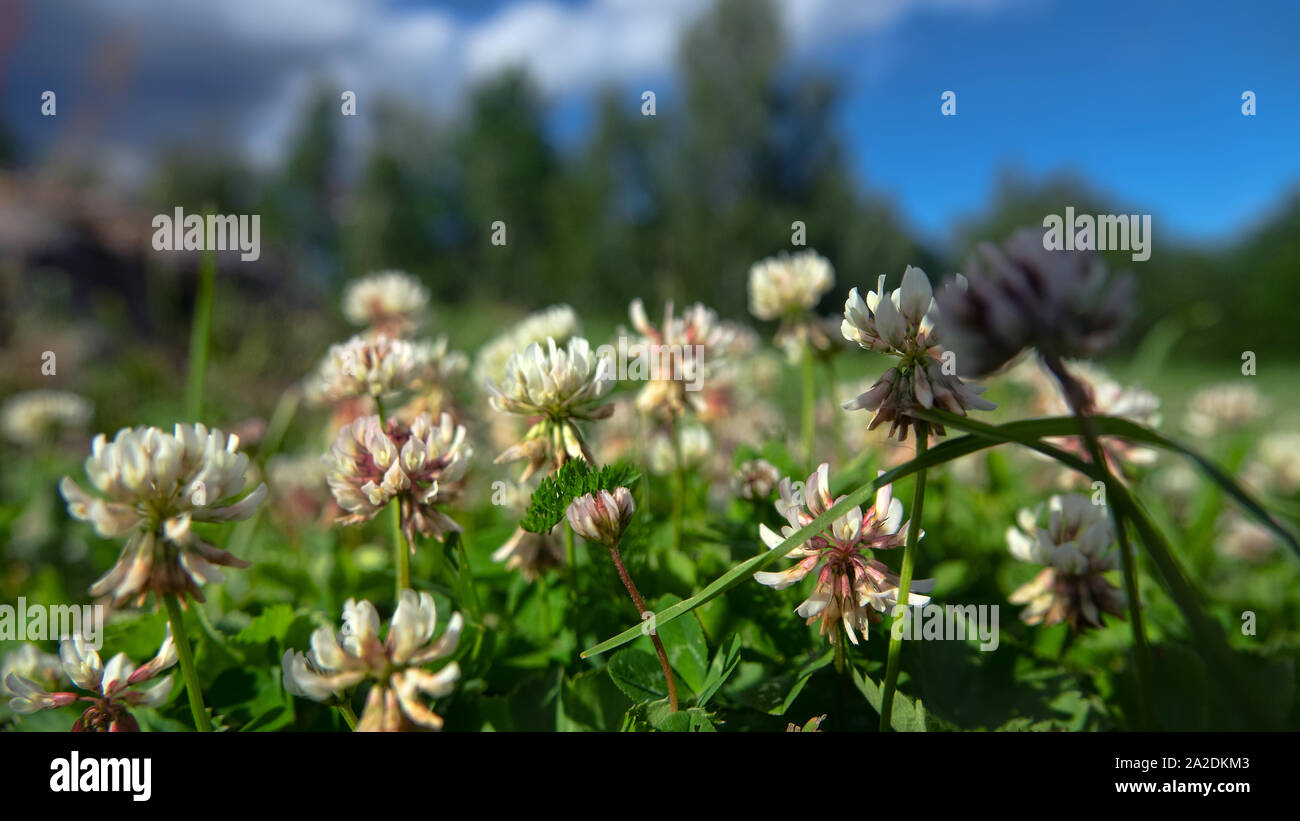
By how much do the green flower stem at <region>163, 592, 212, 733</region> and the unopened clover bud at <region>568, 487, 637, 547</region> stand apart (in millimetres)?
305

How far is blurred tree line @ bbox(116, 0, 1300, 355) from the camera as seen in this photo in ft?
55.7

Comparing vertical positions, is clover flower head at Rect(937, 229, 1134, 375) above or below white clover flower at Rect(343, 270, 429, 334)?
below

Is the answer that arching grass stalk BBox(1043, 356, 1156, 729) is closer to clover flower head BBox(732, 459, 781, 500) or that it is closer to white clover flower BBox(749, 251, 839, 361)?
clover flower head BBox(732, 459, 781, 500)

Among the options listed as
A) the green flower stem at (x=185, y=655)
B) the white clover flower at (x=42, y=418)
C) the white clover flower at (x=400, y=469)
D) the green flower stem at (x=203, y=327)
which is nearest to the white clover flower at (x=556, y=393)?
the white clover flower at (x=400, y=469)

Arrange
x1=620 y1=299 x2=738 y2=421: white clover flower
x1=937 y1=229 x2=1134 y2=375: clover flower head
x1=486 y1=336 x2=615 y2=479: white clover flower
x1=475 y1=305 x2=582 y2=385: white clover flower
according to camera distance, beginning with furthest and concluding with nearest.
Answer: x1=475 y1=305 x2=582 y2=385: white clover flower, x1=620 y1=299 x2=738 y2=421: white clover flower, x1=486 y1=336 x2=615 y2=479: white clover flower, x1=937 y1=229 x2=1134 y2=375: clover flower head

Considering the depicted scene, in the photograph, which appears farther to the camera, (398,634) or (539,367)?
(539,367)

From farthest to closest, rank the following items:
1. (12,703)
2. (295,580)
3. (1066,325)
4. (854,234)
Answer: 1. (854,234)
2. (295,580)
3. (12,703)
4. (1066,325)

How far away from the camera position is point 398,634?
21.8 inches

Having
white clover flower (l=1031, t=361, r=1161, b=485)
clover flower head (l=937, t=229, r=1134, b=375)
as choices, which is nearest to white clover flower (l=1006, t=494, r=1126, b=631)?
white clover flower (l=1031, t=361, r=1161, b=485)

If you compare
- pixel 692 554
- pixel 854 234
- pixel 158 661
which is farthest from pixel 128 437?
pixel 854 234

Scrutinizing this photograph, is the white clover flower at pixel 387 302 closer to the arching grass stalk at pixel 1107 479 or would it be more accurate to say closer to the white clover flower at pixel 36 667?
the white clover flower at pixel 36 667

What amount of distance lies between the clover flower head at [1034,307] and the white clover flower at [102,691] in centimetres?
66
